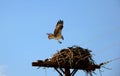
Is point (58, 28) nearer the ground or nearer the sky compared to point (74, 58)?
nearer the sky

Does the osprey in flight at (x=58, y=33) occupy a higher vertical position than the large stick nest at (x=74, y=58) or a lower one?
higher

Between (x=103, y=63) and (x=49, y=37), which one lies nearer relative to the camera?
(x=103, y=63)

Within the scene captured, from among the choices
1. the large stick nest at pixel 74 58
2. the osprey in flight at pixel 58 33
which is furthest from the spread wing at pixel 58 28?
the large stick nest at pixel 74 58

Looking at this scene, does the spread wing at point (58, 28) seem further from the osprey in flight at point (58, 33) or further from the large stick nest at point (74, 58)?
the large stick nest at point (74, 58)

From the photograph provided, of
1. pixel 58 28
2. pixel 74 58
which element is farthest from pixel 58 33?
pixel 74 58

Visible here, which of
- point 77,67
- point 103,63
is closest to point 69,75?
point 77,67

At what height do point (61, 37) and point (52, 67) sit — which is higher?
point (61, 37)

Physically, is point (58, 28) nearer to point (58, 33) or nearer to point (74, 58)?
point (58, 33)

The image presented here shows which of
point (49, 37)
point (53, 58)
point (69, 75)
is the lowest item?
point (69, 75)

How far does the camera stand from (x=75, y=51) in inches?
511

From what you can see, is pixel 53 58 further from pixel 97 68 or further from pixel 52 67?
pixel 97 68

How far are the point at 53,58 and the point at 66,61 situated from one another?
652 millimetres

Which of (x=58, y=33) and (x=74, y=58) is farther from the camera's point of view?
(x=58, y=33)

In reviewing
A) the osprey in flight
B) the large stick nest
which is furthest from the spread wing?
the large stick nest
